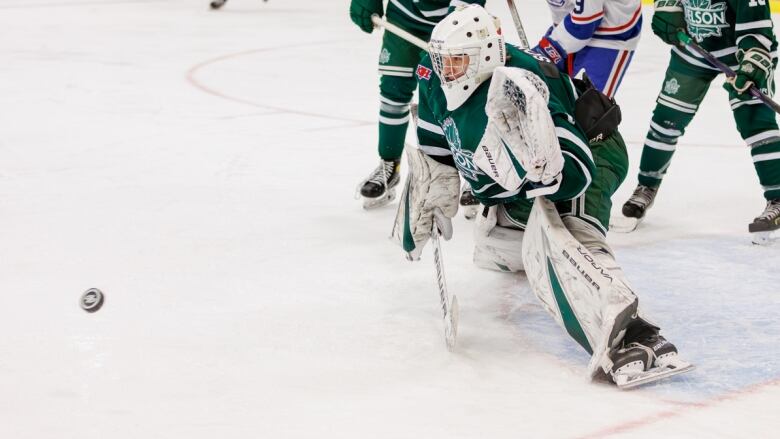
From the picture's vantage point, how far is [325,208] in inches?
134

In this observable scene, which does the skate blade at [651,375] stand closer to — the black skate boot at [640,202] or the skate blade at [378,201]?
the black skate boot at [640,202]

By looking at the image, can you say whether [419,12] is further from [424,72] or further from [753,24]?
[753,24]

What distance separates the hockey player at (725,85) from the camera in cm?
282

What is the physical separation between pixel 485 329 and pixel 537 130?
0.61 m

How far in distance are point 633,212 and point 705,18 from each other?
623 mm

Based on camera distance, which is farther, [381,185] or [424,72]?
[381,185]

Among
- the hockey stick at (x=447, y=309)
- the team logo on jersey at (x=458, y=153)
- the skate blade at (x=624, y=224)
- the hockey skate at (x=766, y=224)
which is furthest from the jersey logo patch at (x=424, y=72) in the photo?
the hockey skate at (x=766, y=224)

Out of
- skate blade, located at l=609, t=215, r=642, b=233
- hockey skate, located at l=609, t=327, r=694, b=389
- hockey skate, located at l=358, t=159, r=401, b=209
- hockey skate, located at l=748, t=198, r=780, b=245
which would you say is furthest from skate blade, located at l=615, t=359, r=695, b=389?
hockey skate, located at l=358, t=159, r=401, b=209

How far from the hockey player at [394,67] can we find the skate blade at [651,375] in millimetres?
1500

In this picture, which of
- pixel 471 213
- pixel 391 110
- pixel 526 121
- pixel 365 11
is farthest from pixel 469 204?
pixel 526 121

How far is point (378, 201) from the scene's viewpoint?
3424 millimetres

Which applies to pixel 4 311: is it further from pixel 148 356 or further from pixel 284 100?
pixel 284 100

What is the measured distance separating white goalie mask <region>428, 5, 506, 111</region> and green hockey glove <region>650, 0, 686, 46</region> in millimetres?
987

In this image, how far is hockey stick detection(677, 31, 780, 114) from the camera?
2.88m
